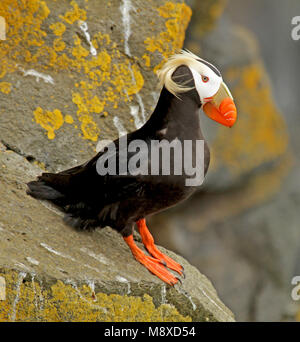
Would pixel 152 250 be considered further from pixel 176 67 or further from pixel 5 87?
pixel 5 87

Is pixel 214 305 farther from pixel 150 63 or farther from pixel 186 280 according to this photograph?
pixel 150 63

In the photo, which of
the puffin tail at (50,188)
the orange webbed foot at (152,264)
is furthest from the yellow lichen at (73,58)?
the orange webbed foot at (152,264)

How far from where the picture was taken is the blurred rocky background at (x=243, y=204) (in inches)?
281

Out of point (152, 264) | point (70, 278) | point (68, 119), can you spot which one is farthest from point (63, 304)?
point (68, 119)

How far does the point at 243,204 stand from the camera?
7520mm

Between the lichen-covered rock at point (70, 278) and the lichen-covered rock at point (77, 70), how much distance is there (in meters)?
0.42

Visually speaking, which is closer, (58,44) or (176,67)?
(176,67)

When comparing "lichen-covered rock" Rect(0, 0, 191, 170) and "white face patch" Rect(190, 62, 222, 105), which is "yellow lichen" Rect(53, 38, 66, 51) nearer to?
"lichen-covered rock" Rect(0, 0, 191, 170)

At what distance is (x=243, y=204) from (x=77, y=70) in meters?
3.93

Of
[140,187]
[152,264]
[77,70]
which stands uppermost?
[77,70]

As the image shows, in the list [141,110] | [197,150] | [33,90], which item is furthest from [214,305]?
[33,90]

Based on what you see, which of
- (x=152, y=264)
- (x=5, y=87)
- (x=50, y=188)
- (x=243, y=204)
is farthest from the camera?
(x=243, y=204)

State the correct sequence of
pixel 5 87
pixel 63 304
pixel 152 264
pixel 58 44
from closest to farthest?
1. pixel 63 304
2. pixel 152 264
3. pixel 5 87
4. pixel 58 44
